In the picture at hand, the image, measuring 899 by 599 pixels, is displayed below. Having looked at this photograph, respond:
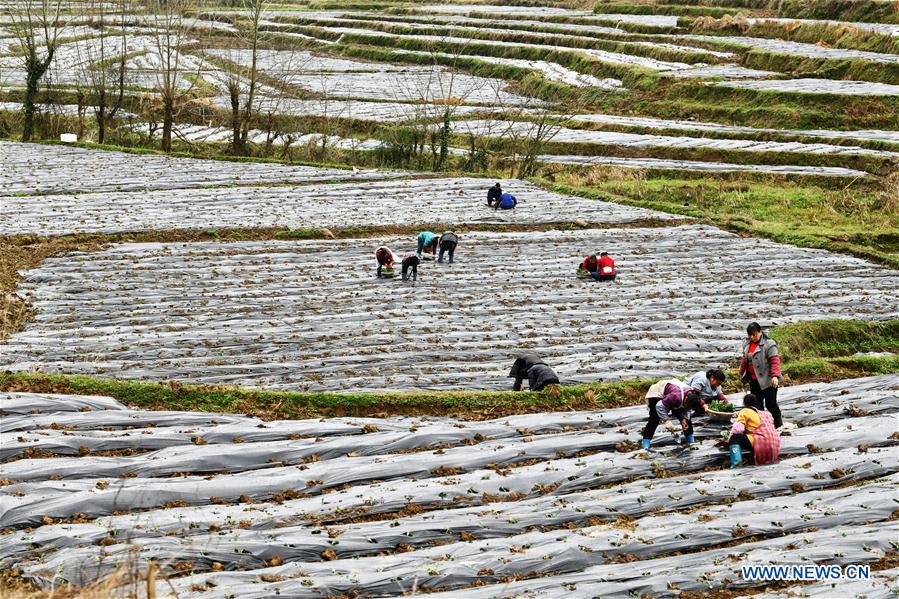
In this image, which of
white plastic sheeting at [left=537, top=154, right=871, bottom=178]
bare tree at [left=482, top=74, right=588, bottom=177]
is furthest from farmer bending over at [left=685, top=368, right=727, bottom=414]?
white plastic sheeting at [left=537, top=154, right=871, bottom=178]

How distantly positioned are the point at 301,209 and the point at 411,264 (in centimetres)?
727

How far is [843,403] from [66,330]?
12.4 m

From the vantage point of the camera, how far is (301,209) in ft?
82.7

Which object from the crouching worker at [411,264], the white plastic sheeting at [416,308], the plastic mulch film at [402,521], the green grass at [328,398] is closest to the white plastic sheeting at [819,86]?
the white plastic sheeting at [416,308]

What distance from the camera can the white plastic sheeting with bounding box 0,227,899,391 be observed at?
15062 millimetres

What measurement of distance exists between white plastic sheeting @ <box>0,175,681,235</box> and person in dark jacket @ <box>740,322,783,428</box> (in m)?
12.8

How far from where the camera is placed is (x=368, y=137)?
138 ft

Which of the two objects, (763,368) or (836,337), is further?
(836,337)

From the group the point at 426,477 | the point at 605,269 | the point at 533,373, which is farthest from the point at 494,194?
the point at 426,477

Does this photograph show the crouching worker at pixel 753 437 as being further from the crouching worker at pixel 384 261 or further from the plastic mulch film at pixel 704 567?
the crouching worker at pixel 384 261

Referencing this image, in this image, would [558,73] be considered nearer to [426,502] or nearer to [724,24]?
[724,24]

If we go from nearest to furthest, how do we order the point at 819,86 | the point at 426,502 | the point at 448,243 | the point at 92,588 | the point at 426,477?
the point at 92,588 < the point at 426,502 < the point at 426,477 < the point at 448,243 < the point at 819,86

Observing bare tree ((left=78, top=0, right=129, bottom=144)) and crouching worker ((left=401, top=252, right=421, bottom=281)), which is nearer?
crouching worker ((left=401, top=252, right=421, bottom=281))

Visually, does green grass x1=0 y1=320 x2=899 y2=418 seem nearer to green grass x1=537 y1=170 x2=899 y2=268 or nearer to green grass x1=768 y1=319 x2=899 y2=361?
green grass x1=768 y1=319 x2=899 y2=361
